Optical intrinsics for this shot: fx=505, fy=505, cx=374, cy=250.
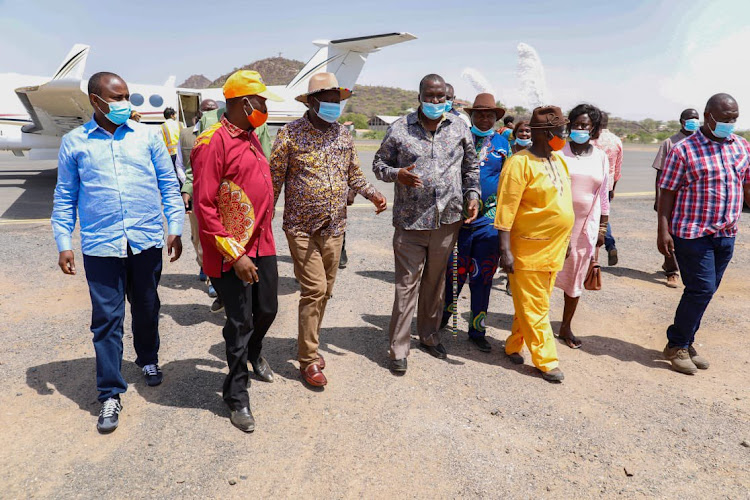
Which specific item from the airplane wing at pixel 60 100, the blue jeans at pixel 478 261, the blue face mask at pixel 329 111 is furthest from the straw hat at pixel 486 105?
the airplane wing at pixel 60 100

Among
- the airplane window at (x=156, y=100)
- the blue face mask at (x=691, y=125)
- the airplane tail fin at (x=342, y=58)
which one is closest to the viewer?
the blue face mask at (x=691, y=125)

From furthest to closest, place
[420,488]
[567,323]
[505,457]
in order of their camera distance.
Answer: [567,323] → [505,457] → [420,488]

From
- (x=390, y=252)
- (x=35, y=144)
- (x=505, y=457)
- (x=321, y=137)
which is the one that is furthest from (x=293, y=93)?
(x=505, y=457)

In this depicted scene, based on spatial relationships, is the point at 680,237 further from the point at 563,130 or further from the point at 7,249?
the point at 7,249

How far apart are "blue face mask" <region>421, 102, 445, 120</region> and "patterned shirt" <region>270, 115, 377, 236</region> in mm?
648

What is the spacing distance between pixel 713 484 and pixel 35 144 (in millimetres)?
19383

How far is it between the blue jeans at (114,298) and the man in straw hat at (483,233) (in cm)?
239

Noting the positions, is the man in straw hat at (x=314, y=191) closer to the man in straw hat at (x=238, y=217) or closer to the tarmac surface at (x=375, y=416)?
the man in straw hat at (x=238, y=217)

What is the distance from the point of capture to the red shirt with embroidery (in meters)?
2.86

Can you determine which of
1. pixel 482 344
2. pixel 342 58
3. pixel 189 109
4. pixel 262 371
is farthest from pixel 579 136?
pixel 342 58

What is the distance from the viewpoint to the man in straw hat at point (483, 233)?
4.33 metres

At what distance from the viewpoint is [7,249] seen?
717 cm

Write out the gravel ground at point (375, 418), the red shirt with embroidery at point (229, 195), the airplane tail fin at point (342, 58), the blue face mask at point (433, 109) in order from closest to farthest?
the gravel ground at point (375, 418) → the red shirt with embroidery at point (229, 195) → the blue face mask at point (433, 109) → the airplane tail fin at point (342, 58)

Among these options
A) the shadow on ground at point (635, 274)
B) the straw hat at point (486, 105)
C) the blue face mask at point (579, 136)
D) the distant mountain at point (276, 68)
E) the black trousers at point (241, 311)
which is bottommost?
the shadow on ground at point (635, 274)
